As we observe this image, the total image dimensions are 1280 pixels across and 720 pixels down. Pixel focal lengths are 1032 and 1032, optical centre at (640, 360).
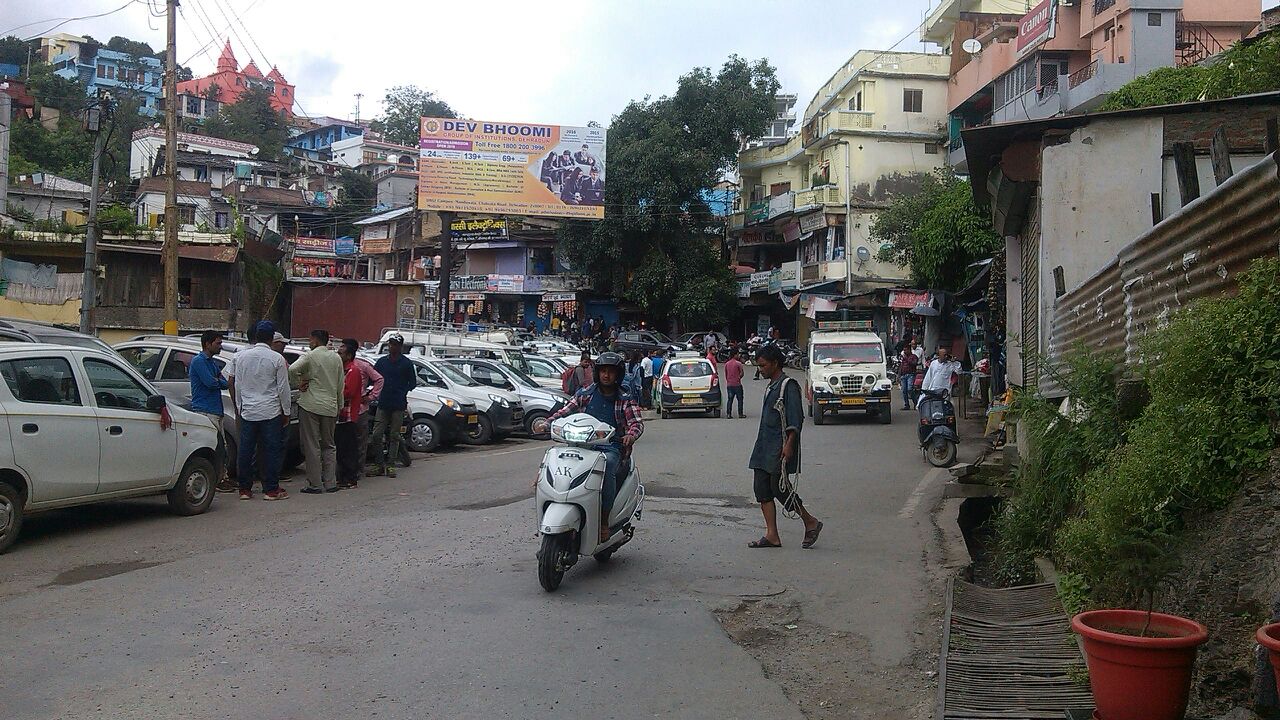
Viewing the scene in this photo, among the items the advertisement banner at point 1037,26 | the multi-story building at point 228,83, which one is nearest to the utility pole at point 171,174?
the advertisement banner at point 1037,26

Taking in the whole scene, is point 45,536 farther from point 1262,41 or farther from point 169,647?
point 1262,41

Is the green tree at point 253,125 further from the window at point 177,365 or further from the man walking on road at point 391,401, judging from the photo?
the man walking on road at point 391,401

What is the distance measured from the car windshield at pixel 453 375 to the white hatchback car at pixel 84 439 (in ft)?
28.9

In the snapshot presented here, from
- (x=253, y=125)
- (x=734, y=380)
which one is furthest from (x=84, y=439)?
(x=253, y=125)

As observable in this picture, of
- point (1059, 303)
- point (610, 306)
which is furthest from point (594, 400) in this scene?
point (610, 306)

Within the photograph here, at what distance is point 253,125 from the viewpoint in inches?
3189

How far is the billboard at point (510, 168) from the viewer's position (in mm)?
38969

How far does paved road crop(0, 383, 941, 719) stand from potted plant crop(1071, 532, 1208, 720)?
4.39 feet

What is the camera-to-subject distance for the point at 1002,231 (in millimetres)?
18469

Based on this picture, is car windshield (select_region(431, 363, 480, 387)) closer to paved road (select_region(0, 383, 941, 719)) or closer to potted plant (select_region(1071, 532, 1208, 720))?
paved road (select_region(0, 383, 941, 719))

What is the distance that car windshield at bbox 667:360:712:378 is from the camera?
2564 centimetres

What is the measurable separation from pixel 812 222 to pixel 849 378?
2738cm

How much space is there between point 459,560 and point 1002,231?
44.3ft

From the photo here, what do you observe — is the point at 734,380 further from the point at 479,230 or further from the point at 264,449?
the point at 479,230
